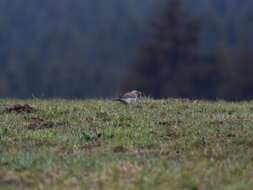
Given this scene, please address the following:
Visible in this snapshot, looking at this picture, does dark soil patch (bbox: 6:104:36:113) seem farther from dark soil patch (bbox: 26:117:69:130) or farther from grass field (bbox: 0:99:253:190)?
dark soil patch (bbox: 26:117:69:130)

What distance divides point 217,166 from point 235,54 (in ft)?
211

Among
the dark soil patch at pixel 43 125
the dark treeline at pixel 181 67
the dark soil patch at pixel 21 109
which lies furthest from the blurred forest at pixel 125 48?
the dark soil patch at pixel 43 125

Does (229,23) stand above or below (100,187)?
above

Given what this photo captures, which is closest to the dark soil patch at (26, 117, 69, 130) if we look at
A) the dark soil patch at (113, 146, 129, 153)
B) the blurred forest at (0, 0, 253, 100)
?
the dark soil patch at (113, 146, 129, 153)

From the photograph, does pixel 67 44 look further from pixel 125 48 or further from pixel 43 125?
pixel 43 125

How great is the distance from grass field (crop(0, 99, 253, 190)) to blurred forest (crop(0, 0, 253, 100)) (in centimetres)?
406

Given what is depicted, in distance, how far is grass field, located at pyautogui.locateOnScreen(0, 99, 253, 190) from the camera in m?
9.39

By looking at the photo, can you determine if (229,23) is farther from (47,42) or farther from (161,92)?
(161,92)

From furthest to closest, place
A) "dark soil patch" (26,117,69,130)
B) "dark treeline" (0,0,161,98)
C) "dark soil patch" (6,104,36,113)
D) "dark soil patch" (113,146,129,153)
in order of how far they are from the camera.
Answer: "dark treeline" (0,0,161,98) → "dark soil patch" (6,104,36,113) → "dark soil patch" (26,117,69,130) → "dark soil patch" (113,146,129,153)

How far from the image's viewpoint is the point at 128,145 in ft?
40.4

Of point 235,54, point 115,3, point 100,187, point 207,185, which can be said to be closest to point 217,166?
point 207,185

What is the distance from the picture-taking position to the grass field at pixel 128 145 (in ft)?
30.8

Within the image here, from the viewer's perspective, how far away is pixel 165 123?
14.6m

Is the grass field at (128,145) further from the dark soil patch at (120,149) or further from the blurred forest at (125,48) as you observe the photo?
the blurred forest at (125,48)
